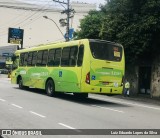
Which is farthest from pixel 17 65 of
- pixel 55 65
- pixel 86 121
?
pixel 86 121

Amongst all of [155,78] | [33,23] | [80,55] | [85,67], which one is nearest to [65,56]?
[80,55]

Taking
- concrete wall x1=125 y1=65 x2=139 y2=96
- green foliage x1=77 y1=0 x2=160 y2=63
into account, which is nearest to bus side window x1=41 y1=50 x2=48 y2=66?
green foliage x1=77 y1=0 x2=160 y2=63

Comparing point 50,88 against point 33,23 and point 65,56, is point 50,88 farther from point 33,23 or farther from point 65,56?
point 33,23

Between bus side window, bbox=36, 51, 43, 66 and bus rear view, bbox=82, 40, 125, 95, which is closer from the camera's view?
bus rear view, bbox=82, 40, 125, 95

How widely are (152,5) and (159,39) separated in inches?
107

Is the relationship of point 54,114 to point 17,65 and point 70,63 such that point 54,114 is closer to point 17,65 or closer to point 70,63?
point 70,63

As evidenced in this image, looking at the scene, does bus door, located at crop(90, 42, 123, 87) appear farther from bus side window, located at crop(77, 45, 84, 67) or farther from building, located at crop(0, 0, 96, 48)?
building, located at crop(0, 0, 96, 48)

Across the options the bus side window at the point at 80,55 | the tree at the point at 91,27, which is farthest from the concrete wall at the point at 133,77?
the bus side window at the point at 80,55

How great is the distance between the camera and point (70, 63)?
2044 centimetres

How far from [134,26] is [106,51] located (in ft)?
29.6

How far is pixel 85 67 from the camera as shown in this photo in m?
19.1

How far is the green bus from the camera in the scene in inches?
754

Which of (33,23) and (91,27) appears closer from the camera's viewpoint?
(91,27)

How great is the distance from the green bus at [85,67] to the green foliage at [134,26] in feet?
24.1
